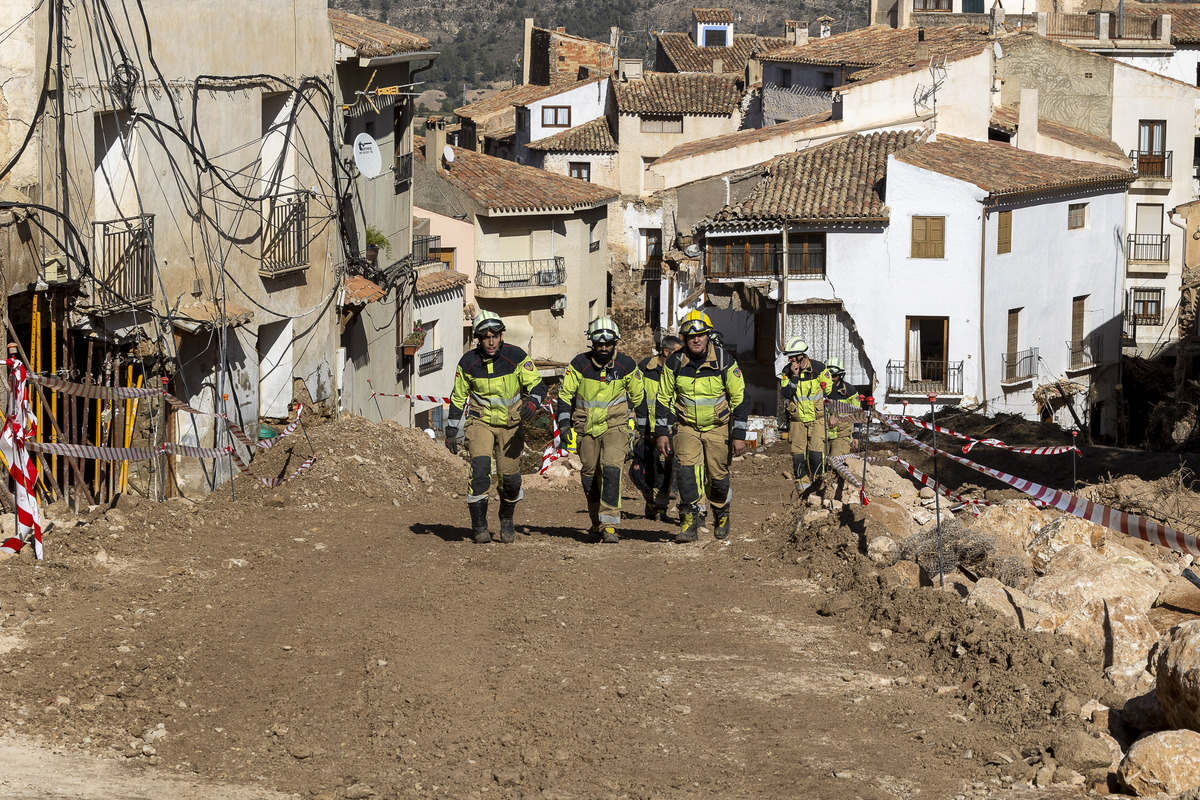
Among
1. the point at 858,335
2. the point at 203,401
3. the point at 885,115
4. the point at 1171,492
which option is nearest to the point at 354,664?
the point at 1171,492

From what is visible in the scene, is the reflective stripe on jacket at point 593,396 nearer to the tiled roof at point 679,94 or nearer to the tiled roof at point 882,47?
the tiled roof at point 882,47

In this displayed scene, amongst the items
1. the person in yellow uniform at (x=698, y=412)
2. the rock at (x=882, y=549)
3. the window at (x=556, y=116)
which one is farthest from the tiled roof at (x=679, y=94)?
the rock at (x=882, y=549)

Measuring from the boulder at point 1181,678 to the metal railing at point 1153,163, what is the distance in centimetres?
4605

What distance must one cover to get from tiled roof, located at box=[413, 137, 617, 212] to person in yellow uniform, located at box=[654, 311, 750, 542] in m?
35.1

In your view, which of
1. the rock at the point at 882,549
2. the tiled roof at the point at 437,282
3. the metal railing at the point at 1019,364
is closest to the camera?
the rock at the point at 882,549

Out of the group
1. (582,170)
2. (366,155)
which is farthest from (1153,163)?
(366,155)

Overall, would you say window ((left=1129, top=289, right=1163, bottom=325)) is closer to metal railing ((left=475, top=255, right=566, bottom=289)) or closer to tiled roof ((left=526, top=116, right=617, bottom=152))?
metal railing ((left=475, top=255, right=566, bottom=289))

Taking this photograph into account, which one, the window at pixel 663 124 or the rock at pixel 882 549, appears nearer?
the rock at pixel 882 549

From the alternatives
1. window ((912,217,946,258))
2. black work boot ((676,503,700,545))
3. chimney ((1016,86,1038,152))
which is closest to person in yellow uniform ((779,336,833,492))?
black work boot ((676,503,700,545))

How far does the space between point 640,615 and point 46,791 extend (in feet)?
15.4

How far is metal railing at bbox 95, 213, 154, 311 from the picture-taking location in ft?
52.5

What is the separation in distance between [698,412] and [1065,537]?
3.30 metres

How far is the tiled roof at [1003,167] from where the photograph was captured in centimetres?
3841

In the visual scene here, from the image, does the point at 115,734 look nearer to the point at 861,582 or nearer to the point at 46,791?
the point at 46,791
